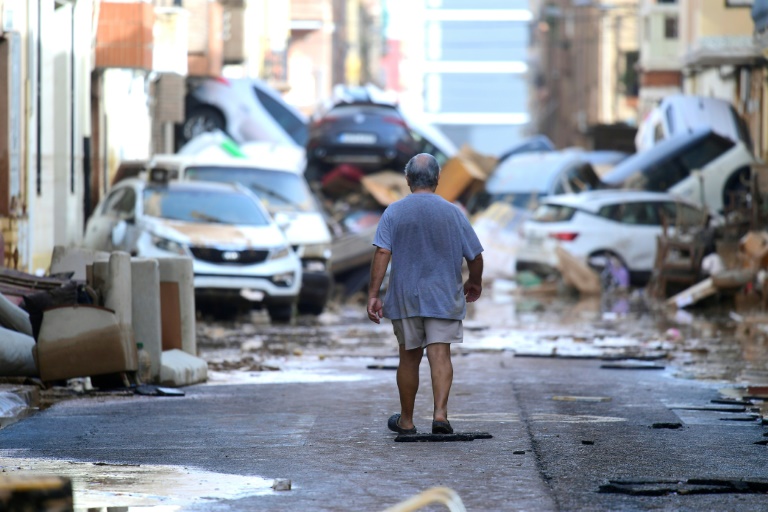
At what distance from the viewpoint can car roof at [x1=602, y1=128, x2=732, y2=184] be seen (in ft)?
107

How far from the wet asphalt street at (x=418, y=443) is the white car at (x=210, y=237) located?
382cm

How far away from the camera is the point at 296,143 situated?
36.7m

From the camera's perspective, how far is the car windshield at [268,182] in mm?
22609

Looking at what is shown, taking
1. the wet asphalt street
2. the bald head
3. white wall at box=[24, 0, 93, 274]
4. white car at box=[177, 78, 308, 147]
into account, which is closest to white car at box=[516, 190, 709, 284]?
white wall at box=[24, 0, 93, 274]

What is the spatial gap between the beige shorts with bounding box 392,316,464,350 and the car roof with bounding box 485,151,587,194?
2655cm

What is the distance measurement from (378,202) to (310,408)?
21.5 m

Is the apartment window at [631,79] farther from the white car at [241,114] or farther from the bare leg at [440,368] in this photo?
the bare leg at [440,368]

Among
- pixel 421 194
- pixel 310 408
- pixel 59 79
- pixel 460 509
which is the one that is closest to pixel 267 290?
pixel 59 79

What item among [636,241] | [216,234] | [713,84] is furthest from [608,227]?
[713,84]

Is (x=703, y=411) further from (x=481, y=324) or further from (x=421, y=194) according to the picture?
(x=481, y=324)

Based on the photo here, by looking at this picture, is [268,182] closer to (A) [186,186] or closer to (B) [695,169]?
(A) [186,186]

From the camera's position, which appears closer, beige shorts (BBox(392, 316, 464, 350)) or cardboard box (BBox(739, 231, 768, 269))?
beige shorts (BBox(392, 316, 464, 350))

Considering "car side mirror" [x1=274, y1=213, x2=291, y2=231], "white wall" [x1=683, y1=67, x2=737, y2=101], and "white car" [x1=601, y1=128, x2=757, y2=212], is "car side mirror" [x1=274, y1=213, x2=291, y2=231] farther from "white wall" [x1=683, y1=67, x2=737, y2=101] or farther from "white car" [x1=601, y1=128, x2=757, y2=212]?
"white wall" [x1=683, y1=67, x2=737, y2=101]

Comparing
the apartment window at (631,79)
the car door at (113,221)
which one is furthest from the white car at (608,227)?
the apartment window at (631,79)
